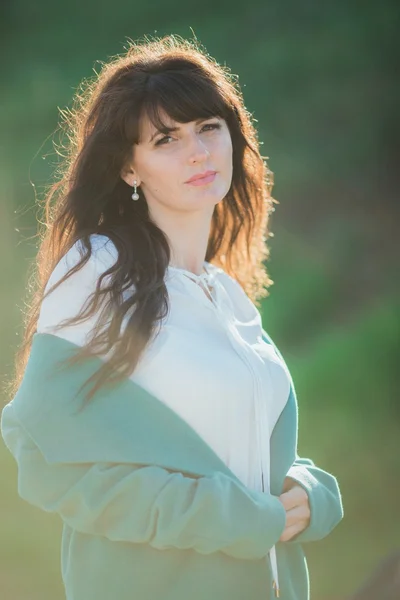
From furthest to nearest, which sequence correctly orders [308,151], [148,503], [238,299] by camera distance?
[308,151], [238,299], [148,503]

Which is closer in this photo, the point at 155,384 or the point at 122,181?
the point at 155,384

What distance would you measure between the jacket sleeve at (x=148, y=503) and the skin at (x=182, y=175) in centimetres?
53

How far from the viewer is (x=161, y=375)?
5.82 ft

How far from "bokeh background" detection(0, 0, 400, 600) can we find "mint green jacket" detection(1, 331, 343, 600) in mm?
3113

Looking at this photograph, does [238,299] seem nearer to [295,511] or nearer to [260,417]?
[260,417]

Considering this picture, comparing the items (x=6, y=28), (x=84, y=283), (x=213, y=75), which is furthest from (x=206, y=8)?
(x=84, y=283)

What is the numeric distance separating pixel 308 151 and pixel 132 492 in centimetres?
381

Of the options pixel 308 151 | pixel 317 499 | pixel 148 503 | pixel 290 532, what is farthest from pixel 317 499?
pixel 308 151

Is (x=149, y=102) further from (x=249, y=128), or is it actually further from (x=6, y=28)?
(x=6, y=28)

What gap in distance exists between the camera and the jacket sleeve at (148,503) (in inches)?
65.5

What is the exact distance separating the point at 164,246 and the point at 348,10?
144 inches

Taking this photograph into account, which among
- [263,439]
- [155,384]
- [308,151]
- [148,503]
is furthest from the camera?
[308,151]

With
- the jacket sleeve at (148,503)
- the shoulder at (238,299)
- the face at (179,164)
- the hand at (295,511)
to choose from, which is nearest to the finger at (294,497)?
the hand at (295,511)

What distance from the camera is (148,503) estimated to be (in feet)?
5.45
